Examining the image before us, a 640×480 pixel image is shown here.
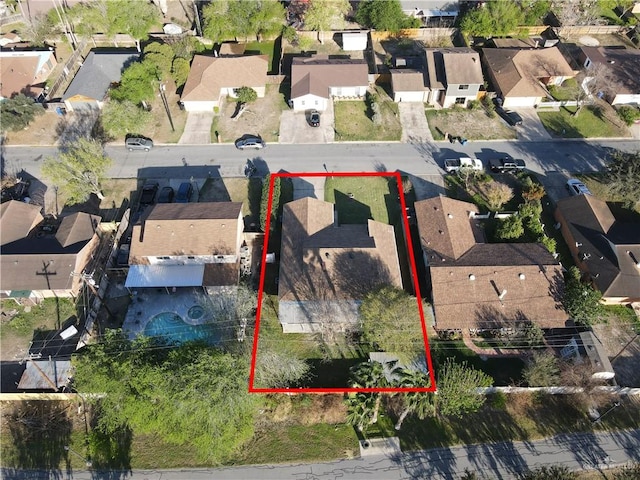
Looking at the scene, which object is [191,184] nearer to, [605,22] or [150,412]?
[150,412]

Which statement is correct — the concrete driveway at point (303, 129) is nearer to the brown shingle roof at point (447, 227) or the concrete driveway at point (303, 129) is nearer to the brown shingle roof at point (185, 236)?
the brown shingle roof at point (447, 227)

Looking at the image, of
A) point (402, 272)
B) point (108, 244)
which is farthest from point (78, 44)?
point (402, 272)

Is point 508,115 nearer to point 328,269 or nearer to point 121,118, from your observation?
point 328,269

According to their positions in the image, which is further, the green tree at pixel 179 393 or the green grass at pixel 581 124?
the green grass at pixel 581 124

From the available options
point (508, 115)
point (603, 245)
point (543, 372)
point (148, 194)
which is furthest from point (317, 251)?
point (508, 115)

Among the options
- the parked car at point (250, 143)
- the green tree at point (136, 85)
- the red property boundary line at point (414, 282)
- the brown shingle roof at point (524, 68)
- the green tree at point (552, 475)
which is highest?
the brown shingle roof at point (524, 68)

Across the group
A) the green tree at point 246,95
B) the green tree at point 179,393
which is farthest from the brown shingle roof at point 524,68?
the green tree at point 179,393
